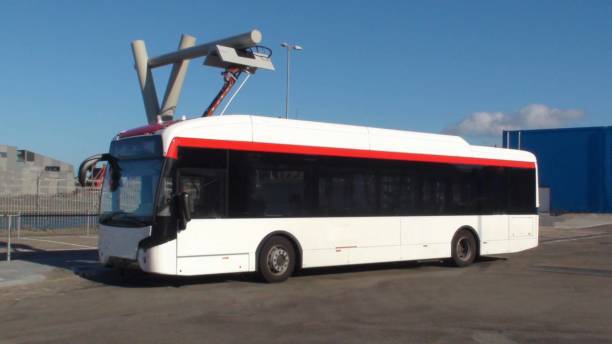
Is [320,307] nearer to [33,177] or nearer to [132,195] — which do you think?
[132,195]

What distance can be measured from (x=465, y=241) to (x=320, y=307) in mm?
7166

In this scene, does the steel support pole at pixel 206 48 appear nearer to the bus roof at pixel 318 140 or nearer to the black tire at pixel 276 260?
the bus roof at pixel 318 140

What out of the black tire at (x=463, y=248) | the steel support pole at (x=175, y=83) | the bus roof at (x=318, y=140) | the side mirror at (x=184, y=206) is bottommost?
the black tire at (x=463, y=248)

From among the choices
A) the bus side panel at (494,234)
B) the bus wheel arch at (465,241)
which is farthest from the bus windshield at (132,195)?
the bus side panel at (494,234)

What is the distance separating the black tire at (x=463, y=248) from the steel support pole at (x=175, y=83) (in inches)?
477

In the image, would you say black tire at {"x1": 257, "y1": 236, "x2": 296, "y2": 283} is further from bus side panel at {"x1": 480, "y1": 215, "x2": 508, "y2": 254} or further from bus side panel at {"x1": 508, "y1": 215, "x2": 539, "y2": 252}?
bus side panel at {"x1": 508, "y1": 215, "x2": 539, "y2": 252}

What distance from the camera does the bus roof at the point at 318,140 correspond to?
11.6 metres

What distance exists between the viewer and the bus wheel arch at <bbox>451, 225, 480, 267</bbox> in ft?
52.0

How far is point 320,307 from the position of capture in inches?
396

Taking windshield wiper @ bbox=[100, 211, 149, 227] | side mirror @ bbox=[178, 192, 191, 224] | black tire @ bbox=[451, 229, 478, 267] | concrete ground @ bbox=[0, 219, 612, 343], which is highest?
side mirror @ bbox=[178, 192, 191, 224]

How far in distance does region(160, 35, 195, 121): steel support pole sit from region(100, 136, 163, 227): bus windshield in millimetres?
11670

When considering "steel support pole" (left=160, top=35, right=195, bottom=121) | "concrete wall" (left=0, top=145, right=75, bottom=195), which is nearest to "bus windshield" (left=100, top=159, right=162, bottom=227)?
"steel support pole" (left=160, top=35, right=195, bottom=121)

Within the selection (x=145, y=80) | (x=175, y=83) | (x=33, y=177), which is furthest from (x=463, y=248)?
(x=33, y=177)

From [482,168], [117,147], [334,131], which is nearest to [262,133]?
[334,131]
